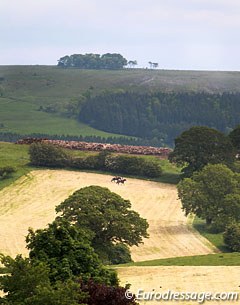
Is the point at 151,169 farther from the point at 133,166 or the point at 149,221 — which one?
the point at 149,221

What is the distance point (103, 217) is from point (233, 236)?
15.4 meters

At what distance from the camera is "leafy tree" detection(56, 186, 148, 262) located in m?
45.0

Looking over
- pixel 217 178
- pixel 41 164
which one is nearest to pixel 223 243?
pixel 217 178

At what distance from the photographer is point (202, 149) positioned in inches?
3447

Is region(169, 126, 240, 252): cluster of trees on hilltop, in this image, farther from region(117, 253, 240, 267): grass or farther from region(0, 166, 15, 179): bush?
region(0, 166, 15, 179): bush

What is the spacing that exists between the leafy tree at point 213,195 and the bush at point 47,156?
3538 centimetres

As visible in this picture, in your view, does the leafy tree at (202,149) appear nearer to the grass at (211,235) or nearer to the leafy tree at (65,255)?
the grass at (211,235)

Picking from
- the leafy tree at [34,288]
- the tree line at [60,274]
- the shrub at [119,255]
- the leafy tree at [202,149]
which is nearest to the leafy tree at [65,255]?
the tree line at [60,274]

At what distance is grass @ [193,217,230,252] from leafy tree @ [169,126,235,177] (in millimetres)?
19243

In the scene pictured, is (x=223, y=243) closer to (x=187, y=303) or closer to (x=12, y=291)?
(x=187, y=303)

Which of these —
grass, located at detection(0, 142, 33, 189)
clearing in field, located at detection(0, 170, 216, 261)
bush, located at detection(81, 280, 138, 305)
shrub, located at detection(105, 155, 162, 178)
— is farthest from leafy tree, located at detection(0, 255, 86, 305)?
shrub, located at detection(105, 155, 162, 178)

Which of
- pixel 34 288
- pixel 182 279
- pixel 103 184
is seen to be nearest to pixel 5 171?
pixel 103 184

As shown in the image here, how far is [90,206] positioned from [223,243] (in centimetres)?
1654

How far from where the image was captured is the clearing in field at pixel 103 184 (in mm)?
55125
